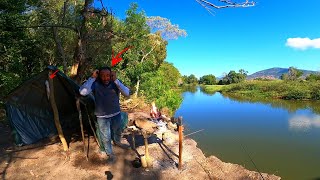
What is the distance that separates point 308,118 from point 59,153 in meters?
17.8

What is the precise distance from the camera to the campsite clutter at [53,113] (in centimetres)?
556

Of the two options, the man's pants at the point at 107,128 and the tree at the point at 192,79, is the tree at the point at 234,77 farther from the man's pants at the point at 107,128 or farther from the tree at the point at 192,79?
the man's pants at the point at 107,128

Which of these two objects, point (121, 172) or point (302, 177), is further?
point (302, 177)

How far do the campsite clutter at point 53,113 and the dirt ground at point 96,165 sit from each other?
0.18 meters

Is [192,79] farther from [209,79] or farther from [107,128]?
[107,128]

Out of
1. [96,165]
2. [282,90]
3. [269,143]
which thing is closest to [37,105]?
[96,165]

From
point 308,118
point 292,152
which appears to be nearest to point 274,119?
point 308,118

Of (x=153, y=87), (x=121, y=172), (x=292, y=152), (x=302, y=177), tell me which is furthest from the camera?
(x=153, y=87)

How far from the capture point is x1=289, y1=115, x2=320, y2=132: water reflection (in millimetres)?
15074

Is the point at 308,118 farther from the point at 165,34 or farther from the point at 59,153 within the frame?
the point at 59,153

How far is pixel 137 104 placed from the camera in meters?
14.8

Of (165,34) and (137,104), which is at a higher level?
(165,34)

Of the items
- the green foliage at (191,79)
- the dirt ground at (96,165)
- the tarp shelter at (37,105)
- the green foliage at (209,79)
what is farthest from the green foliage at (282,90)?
the green foliage at (191,79)

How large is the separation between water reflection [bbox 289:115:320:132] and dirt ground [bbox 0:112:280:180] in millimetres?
10734
